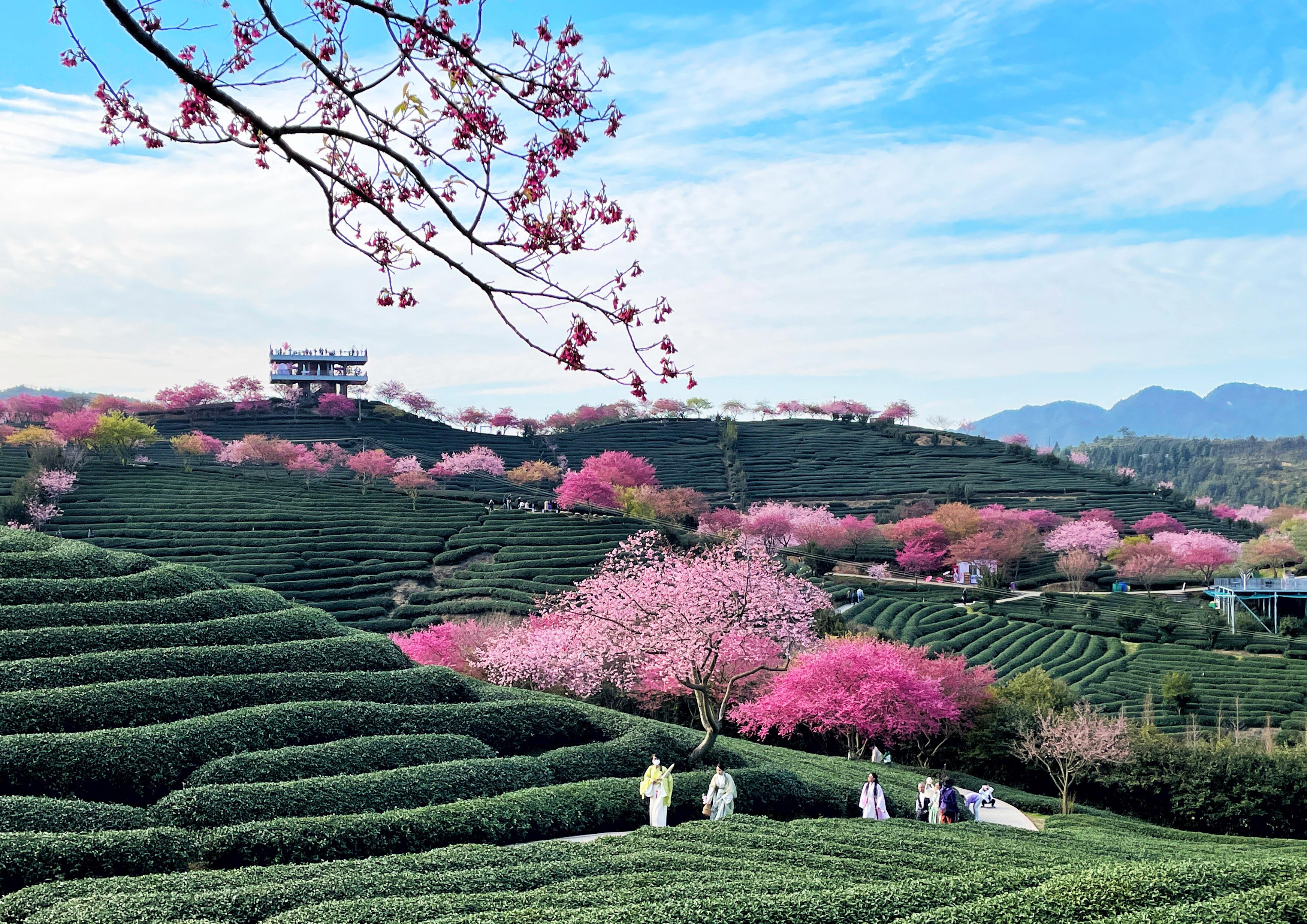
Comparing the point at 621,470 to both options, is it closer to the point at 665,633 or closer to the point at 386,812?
the point at 665,633

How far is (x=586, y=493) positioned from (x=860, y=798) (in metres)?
45.4

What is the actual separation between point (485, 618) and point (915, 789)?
19343 mm

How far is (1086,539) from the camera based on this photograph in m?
67.6

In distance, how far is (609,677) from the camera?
28.3m

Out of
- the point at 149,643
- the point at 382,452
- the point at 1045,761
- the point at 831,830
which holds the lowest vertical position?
the point at 1045,761

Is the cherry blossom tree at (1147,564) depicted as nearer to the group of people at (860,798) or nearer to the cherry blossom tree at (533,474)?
the group of people at (860,798)

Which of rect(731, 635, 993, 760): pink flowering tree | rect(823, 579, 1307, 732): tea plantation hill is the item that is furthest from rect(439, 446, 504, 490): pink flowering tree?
rect(731, 635, 993, 760): pink flowering tree

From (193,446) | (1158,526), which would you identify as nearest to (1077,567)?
(1158,526)

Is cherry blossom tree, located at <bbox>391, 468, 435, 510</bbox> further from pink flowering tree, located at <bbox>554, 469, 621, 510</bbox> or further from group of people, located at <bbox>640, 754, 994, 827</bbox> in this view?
group of people, located at <bbox>640, 754, 994, 827</bbox>

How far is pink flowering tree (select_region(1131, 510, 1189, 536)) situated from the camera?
7375 cm

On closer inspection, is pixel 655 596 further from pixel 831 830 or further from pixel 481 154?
pixel 481 154

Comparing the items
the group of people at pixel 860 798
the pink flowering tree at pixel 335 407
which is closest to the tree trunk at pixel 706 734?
the group of people at pixel 860 798

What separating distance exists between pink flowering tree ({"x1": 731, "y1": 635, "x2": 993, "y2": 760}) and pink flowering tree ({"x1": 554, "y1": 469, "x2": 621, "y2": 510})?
3562 centimetres

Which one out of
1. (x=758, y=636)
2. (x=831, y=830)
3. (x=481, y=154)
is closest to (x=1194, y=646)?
(x=758, y=636)
